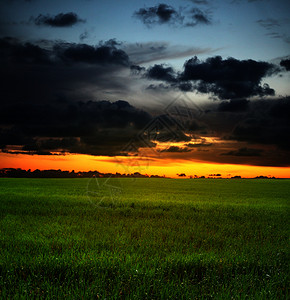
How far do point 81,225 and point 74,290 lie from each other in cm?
618

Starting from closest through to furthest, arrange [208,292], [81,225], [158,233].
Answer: [208,292] < [158,233] < [81,225]

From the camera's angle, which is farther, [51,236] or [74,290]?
[51,236]

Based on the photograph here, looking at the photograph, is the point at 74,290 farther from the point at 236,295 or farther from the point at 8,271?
the point at 236,295

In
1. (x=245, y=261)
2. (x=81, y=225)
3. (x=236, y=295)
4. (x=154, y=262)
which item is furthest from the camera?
(x=81, y=225)

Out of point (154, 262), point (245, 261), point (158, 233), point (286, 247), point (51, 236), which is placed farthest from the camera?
point (158, 233)

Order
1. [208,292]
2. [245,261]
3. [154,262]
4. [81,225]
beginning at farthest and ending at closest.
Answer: [81,225] → [245,261] → [154,262] → [208,292]

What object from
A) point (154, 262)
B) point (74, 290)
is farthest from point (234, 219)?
point (74, 290)

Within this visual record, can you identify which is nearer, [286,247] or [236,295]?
[236,295]

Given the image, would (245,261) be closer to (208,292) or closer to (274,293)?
(274,293)

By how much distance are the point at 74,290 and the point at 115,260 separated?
4.86 feet

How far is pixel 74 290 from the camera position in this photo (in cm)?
464

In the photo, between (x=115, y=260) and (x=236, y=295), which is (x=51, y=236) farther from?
(x=236, y=295)

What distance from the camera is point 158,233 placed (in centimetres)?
930

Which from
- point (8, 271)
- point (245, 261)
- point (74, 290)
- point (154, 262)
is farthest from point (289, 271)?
point (8, 271)
